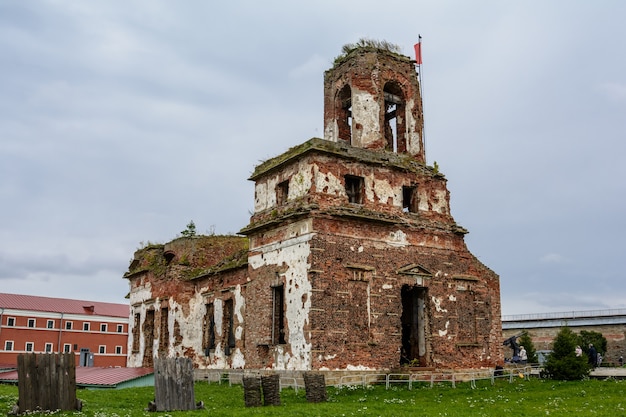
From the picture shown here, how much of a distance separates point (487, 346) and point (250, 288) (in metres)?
9.56

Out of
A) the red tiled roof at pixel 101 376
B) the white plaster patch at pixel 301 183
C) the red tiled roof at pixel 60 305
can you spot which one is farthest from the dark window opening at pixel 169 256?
the red tiled roof at pixel 60 305

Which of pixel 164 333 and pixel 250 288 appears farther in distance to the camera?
pixel 164 333

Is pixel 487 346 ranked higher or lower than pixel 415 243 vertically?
lower

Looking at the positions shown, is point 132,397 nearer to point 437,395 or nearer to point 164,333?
point 437,395

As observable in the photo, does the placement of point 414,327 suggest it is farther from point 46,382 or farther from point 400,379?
point 46,382

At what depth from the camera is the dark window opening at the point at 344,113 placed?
25.9 metres

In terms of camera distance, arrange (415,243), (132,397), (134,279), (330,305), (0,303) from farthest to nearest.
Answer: (0,303) → (134,279) → (415,243) → (330,305) → (132,397)

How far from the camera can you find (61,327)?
207ft

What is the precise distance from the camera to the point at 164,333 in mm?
32375

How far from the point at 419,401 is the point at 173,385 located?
6584 mm

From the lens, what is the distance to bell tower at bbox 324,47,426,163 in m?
24.2

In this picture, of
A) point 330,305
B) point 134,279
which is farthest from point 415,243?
point 134,279

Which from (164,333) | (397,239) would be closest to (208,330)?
(164,333)

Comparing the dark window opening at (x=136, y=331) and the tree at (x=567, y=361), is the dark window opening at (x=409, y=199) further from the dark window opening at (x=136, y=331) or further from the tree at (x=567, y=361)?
the dark window opening at (x=136, y=331)
